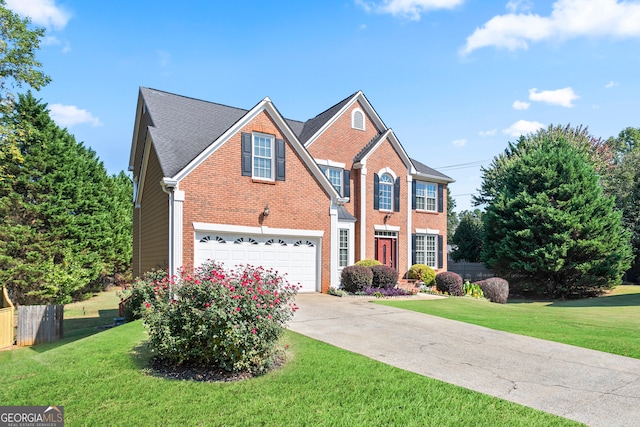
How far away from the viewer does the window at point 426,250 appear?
2422cm

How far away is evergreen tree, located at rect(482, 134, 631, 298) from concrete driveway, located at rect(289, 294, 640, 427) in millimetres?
14105

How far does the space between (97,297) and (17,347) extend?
16.4 meters

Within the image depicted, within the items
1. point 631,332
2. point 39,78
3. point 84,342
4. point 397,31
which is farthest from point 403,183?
point 39,78

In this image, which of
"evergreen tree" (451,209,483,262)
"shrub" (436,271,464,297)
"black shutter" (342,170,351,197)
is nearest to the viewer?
"shrub" (436,271,464,297)

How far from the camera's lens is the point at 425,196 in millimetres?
24875

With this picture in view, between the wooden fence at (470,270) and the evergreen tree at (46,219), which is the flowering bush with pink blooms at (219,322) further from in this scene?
the wooden fence at (470,270)

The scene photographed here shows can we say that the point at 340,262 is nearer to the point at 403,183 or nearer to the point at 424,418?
the point at 403,183

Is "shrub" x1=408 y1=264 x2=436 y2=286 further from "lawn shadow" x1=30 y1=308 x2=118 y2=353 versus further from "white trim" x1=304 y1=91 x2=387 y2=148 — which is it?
"lawn shadow" x1=30 y1=308 x2=118 y2=353

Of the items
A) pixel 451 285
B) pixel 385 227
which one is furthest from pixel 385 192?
pixel 451 285

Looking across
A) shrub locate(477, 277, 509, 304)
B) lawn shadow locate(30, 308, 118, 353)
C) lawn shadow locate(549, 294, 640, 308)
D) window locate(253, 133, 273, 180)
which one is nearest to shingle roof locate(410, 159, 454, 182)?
shrub locate(477, 277, 509, 304)

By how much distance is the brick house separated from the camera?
13984mm

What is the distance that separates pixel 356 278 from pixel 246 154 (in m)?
6.58

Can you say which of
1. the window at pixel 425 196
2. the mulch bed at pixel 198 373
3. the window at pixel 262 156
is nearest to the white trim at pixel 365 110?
the window at pixel 425 196

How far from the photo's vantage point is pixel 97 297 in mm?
29203
